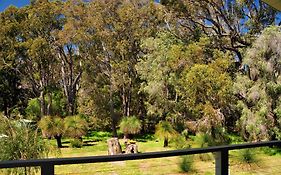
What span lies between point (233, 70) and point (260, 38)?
4.74 ft

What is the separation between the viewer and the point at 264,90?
9109 mm

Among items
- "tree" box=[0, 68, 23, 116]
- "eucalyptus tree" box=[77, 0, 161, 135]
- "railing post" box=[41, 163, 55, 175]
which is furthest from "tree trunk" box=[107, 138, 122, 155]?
"railing post" box=[41, 163, 55, 175]

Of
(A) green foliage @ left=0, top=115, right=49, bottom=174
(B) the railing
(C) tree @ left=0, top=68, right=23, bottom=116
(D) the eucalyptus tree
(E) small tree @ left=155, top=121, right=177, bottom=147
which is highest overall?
(D) the eucalyptus tree

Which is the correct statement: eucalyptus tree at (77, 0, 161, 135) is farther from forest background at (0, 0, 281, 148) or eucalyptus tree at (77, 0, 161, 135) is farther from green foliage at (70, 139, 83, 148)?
green foliage at (70, 139, 83, 148)

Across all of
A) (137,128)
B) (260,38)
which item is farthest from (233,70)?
(137,128)

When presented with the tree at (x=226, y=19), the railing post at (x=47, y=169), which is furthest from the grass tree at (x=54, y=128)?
the railing post at (x=47, y=169)

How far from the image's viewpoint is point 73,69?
15203 mm

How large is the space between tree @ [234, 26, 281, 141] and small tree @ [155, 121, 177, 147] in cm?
236

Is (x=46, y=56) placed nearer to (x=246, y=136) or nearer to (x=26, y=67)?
(x=26, y=67)

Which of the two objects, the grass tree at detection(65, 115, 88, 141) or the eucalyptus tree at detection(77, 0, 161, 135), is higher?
the eucalyptus tree at detection(77, 0, 161, 135)

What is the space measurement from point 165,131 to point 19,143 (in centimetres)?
665

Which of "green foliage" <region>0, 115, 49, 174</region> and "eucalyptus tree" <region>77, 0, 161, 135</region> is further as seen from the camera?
"eucalyptus tree" <region>77, 0, 161, 135</region>

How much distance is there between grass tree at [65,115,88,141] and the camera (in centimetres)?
1134

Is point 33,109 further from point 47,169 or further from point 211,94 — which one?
point 47,169
